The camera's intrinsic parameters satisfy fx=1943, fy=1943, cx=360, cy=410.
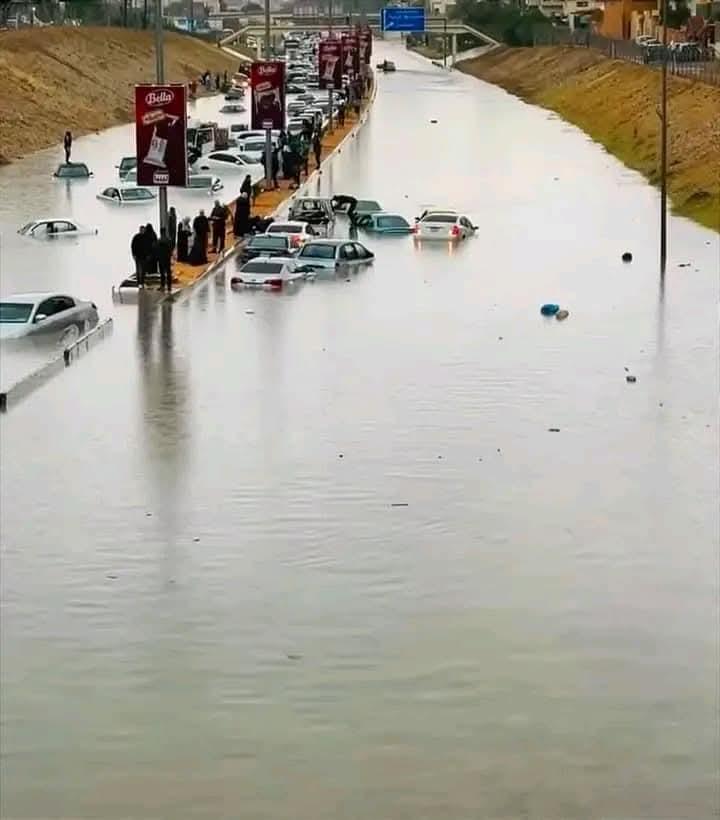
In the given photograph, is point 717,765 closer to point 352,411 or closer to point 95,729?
point 95,729

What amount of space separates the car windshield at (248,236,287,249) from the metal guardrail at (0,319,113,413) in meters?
8.05

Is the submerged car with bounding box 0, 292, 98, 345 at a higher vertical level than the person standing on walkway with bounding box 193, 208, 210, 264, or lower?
higher

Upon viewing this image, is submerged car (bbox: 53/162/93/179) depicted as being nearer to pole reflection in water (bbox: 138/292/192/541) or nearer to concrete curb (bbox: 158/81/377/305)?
concrete curb (bbox: 158/81/377/305)

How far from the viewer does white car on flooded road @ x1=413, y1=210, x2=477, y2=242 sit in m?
46.3

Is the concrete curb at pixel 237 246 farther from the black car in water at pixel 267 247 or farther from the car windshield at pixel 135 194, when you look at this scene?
the car windshield at pixel 135 194

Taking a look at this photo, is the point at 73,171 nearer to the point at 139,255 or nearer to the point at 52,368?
the point at 139,255

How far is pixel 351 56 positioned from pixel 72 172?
1426 inches

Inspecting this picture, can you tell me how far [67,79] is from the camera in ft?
296

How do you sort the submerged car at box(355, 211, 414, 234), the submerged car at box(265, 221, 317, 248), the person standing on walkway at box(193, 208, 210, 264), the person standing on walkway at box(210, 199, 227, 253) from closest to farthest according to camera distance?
the person standing on walkway at box(193, 208, 210, 264) → the person standing on walkway at box(210, 199, 227, 253) → the submerged car at box(265, 221, 317, 248) → the submerged car at box(355, 211, 414, 234)

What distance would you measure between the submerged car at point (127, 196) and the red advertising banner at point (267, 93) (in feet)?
13.3

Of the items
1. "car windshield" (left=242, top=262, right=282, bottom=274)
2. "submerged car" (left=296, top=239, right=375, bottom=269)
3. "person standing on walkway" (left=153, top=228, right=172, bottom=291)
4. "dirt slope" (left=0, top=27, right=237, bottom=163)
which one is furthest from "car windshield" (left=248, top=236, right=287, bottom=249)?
"dirt slope" (left=0, top=27, right=237, bottom=163)

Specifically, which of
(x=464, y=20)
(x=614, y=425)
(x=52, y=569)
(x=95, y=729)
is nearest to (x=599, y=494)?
(x=614, y=425)

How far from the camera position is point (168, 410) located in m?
25.5

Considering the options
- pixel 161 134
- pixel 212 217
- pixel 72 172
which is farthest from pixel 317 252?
pixel 72 172
